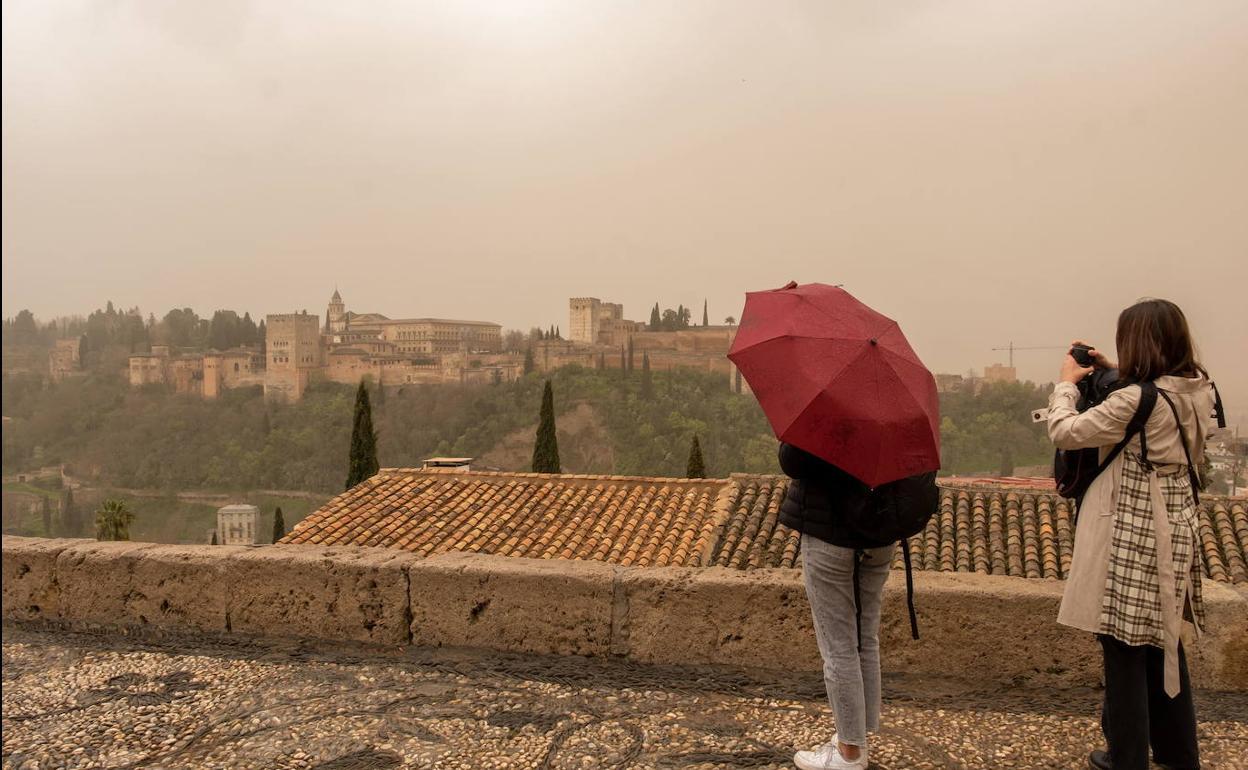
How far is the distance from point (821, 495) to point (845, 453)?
197mm

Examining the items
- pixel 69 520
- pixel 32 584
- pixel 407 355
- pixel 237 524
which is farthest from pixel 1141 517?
pixel 407 355

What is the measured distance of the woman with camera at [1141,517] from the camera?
2307 millimetres

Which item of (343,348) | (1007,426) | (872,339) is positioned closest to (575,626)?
(872,339)

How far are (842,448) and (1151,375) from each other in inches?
35.5

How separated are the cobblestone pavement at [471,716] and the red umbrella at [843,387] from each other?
3.43ft

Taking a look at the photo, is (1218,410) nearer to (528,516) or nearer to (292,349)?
(528,516)

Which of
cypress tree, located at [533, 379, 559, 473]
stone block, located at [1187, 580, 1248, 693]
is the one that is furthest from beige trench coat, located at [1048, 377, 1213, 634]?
cypress tree, located at [533, 379, 559, 473]

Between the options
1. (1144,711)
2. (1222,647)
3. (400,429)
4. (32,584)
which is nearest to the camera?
(1144,711)

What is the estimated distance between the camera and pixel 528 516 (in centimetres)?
1669

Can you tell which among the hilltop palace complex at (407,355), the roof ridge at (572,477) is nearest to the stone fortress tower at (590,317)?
the hilltop palace complex at (407,355)

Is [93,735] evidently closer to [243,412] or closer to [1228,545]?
[1228,545]

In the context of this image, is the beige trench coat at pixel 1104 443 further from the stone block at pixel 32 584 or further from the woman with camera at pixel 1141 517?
the stone block at pixel 32 584

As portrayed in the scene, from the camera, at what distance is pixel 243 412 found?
89625 mm

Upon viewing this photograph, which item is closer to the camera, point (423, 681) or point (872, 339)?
point (872, 339)
